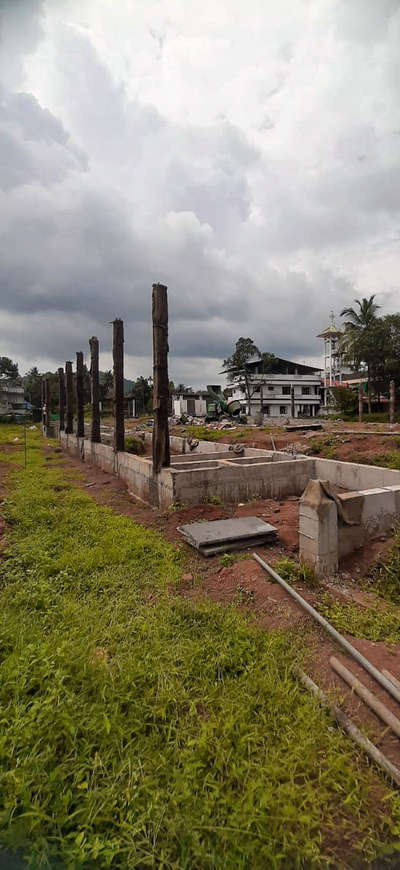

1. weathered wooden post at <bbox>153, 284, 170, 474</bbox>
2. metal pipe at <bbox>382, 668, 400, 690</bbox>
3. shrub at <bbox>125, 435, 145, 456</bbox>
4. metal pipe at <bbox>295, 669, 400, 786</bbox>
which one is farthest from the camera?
shrub at <bbox>125, 435, 145, 456</bbox>

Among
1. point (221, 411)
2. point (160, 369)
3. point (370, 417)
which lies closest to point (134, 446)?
point (160, 369)

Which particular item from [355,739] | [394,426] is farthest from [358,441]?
[355,739]

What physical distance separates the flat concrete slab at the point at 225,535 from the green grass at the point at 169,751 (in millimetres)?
1551

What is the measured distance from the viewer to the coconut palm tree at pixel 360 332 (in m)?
25.3

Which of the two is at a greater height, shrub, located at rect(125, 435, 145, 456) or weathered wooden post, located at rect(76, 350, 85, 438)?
weathered wooden post, located at rect(76, 350, 85, 438)

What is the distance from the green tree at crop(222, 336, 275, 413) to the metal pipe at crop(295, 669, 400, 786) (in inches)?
1533

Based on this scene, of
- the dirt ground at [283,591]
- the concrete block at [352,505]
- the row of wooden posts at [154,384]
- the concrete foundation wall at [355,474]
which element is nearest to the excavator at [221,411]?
the row of wooden posts at [154,384]

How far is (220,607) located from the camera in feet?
11.6

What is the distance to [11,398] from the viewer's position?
157 feet

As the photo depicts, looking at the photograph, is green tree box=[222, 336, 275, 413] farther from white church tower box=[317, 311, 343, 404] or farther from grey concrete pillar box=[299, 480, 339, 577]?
grey concrete pillar box=[299, 480, 339, 577]

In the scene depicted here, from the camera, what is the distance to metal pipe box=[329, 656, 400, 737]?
2230mm

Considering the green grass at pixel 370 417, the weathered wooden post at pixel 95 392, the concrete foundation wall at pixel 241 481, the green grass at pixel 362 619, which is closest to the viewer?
the green grass at pixel 362 619

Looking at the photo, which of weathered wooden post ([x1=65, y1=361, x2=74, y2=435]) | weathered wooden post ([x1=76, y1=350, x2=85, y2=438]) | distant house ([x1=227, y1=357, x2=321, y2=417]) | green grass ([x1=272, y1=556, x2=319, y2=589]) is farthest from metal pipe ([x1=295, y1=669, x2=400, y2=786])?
distant house ([x1=227, y1=357, x2=321, y2=417])

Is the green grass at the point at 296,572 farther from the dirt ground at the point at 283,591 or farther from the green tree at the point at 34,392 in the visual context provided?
the green tree at the point at 34,392
